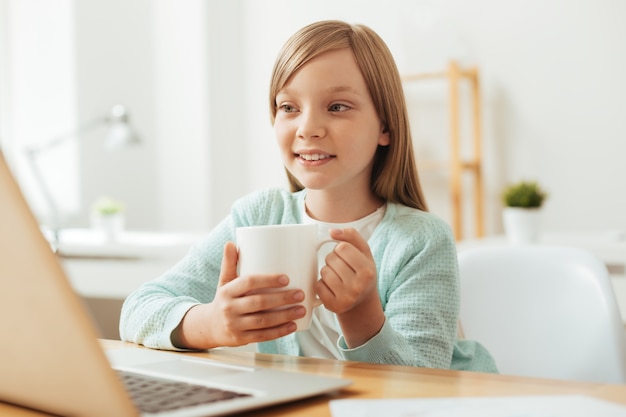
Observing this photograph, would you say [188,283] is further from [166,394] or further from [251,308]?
[166,394]

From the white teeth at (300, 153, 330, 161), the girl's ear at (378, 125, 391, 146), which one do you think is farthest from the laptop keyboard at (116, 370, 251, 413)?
the girl's ear at (378, 125, 391, 146)

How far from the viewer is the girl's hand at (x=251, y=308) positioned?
2.47 feet

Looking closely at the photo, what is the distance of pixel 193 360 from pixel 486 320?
0.60 meters

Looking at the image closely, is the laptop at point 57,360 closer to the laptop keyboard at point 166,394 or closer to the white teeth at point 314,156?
the laptop keyboard at point 166,394

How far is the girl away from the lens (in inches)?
31.8

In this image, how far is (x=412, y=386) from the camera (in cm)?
67

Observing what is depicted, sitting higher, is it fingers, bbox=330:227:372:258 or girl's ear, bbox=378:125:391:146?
girl's ear, bbox=378:125:391:146

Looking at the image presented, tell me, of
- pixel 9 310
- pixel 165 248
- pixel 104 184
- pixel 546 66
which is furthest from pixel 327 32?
pixel 104 184

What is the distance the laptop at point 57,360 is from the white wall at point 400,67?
2958 millimetres

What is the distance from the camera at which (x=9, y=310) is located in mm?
521

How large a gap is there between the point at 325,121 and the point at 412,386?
438mm

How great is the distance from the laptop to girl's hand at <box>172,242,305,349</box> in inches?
4.5

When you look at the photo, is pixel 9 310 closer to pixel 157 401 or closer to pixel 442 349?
pixel 157 401

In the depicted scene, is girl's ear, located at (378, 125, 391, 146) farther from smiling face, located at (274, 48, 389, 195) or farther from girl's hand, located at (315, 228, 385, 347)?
girl's hand, located at (315, 228, 385, 347)
